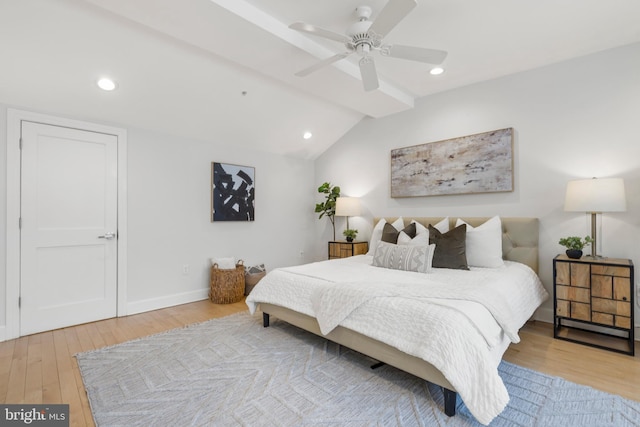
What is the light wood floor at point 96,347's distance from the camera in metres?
1.96

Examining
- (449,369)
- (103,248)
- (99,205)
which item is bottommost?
(449,369)

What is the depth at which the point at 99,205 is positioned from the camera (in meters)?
3.31

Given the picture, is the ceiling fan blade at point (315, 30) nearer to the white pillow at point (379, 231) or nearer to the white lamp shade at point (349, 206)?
the white pillow at point (379, 231)

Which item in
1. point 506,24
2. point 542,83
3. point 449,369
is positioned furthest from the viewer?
point 542,83

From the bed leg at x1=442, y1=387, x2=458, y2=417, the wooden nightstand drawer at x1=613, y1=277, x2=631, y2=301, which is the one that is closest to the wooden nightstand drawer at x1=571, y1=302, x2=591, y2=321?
the wooden nightstand drawer at x1=613, y1=277, x2=631, y2=301

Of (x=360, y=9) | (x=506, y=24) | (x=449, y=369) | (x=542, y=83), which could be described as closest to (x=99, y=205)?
(x=360, y=9)

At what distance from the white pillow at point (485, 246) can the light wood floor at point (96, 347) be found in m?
0.73

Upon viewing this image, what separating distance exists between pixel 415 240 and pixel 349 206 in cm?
140

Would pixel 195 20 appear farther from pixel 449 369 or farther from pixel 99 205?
pixel 449 369

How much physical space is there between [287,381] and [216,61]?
9.49 ft

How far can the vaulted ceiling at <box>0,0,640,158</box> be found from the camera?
7.40ft

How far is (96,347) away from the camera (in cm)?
266

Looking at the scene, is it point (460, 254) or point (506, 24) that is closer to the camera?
point (506, 24)

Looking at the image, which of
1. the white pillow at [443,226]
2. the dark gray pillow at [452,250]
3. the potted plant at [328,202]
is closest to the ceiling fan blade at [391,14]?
Answer: the dark gray pillow at [452,250]
